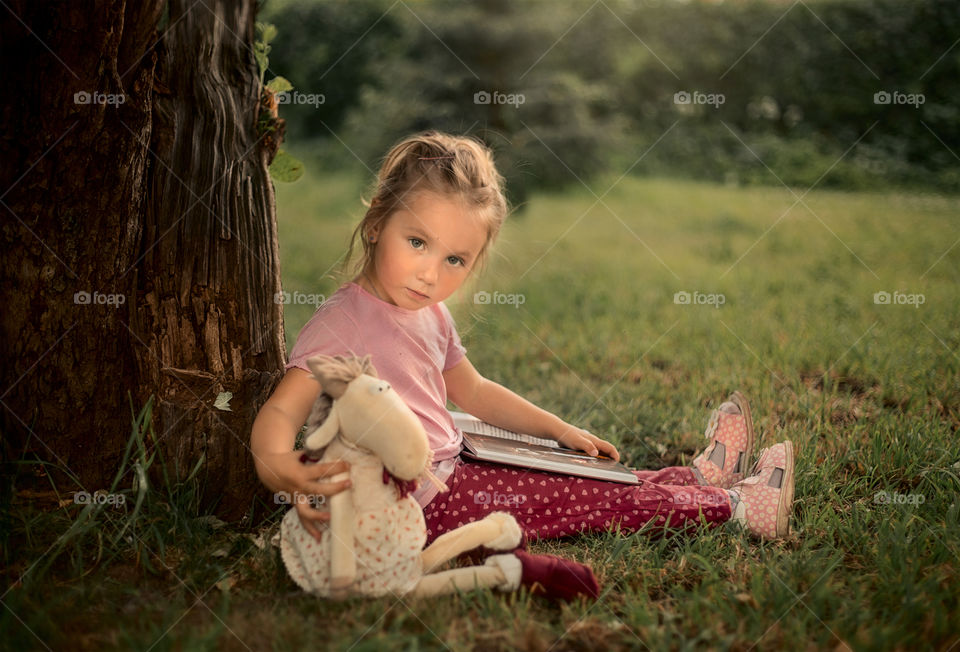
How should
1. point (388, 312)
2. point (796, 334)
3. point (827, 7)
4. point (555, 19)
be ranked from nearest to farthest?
1. point (388, 312)
2. point (796, 334)
3. point (555, 19)
4. point (827, 7)

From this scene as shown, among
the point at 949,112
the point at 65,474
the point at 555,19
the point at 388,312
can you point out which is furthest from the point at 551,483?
the point at 949,112

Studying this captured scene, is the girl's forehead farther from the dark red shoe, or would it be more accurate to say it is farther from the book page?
the dark red shoe

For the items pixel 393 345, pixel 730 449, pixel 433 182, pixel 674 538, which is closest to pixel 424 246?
pixel 433 182

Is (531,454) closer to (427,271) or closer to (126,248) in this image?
(427,271)

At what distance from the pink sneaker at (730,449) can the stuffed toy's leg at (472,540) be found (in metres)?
0.88

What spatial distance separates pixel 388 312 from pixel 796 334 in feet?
8.13

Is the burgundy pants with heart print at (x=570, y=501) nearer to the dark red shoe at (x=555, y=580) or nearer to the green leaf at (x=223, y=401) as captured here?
the dark red shoe at (x=555, y=580)

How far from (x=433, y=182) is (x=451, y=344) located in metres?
0.54

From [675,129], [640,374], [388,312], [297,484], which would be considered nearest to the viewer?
[297,484]

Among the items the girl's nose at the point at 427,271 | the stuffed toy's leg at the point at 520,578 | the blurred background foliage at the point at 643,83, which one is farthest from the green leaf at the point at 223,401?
the blurred background foliage at the point at 643,83

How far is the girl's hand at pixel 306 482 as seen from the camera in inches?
70.3

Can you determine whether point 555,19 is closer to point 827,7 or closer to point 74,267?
point 827,7

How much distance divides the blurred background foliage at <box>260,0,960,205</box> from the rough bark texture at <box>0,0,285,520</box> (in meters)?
4.76

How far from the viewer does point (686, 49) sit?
1095 cm
